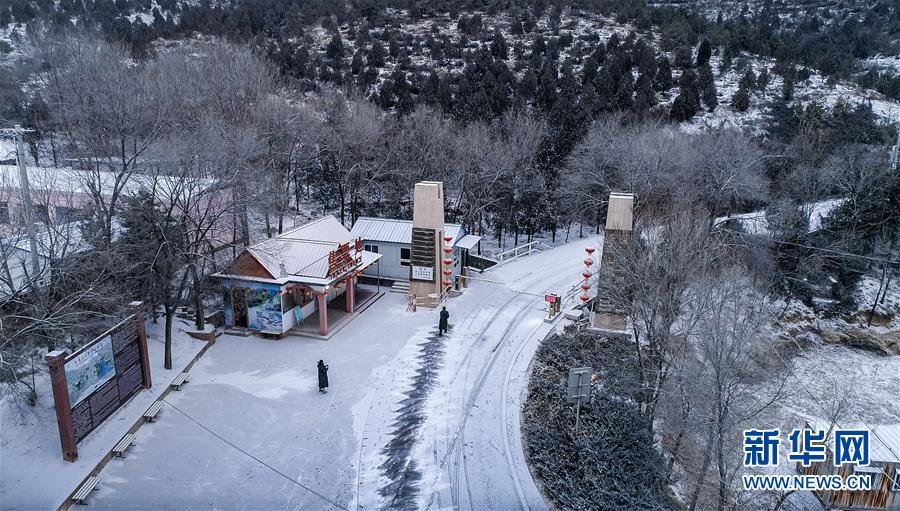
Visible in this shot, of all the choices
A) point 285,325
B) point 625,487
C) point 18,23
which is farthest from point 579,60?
point 18,23

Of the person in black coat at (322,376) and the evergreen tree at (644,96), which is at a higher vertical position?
the evergreen tree at (644,96)

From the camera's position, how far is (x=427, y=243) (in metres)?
23.8

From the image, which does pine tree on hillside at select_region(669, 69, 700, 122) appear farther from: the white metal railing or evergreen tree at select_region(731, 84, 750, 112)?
the white metal railing

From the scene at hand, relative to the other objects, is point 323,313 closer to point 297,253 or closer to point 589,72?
point 297,253

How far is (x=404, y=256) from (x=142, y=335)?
12.1 meters

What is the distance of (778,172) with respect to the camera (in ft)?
117

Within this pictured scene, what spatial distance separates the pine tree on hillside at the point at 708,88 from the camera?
155 ft

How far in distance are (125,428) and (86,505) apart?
2607 mm

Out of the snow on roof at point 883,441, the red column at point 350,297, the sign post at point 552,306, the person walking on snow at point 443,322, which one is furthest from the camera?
the sign post at point 552,306

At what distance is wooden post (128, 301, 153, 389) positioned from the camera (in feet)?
51.3

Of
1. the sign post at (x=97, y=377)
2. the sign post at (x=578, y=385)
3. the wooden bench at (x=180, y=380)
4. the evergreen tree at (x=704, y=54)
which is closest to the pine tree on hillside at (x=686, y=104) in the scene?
the evergreen tree at (x=704, y=54)

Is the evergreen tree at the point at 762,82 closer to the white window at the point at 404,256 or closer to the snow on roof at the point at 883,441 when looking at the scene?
the white window at the point at 404,256

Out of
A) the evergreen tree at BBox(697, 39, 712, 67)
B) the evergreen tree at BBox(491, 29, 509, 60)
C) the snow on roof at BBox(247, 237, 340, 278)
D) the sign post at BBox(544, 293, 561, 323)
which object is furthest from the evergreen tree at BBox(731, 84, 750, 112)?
the snow on roof at BBox(247, 237, 340, 278)

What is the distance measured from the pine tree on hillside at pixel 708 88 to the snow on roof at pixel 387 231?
30.3 metres
